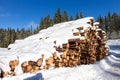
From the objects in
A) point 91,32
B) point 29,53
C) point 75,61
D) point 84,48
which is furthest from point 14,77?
point 91,32

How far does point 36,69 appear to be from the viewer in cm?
1271

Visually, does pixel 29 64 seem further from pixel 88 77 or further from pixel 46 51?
pixel 88 77

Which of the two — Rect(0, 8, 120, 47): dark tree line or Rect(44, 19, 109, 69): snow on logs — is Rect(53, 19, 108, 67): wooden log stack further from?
Rect(0, 8, 120, 47): dark tree line

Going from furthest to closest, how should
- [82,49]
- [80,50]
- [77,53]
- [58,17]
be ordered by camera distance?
[58,17], [82,49], [80,50], [77,53]

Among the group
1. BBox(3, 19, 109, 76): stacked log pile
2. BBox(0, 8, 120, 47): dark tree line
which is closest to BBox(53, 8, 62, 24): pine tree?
BBox(0, 8, 120, 47): dark tree line

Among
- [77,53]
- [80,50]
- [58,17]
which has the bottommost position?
[77,53]

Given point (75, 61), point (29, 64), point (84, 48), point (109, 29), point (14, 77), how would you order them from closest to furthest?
point (14, 77) → point (29, 64) → point (75, 61) → point (84, 48) → point (109, 29)

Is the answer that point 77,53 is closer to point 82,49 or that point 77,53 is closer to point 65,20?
point 82,49

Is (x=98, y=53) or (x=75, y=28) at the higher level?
(x=75, y=28)

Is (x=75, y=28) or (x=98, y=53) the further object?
(x=98, y=53)

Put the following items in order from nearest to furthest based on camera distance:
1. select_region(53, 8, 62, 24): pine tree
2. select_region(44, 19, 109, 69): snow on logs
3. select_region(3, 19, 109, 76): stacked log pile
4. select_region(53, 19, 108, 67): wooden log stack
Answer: select_region(3, 19, 109, 76): stacked log pile < select_region(44, 19, 109, 69): snow on logs < select_region(53, 19, 108, 67): wooden log stack < select_region(53, 8, 62, 24): pine tree

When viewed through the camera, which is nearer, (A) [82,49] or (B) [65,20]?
(A) [82,49]

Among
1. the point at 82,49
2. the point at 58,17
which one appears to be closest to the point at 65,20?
the point at 58,17

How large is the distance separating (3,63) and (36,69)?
234cm
